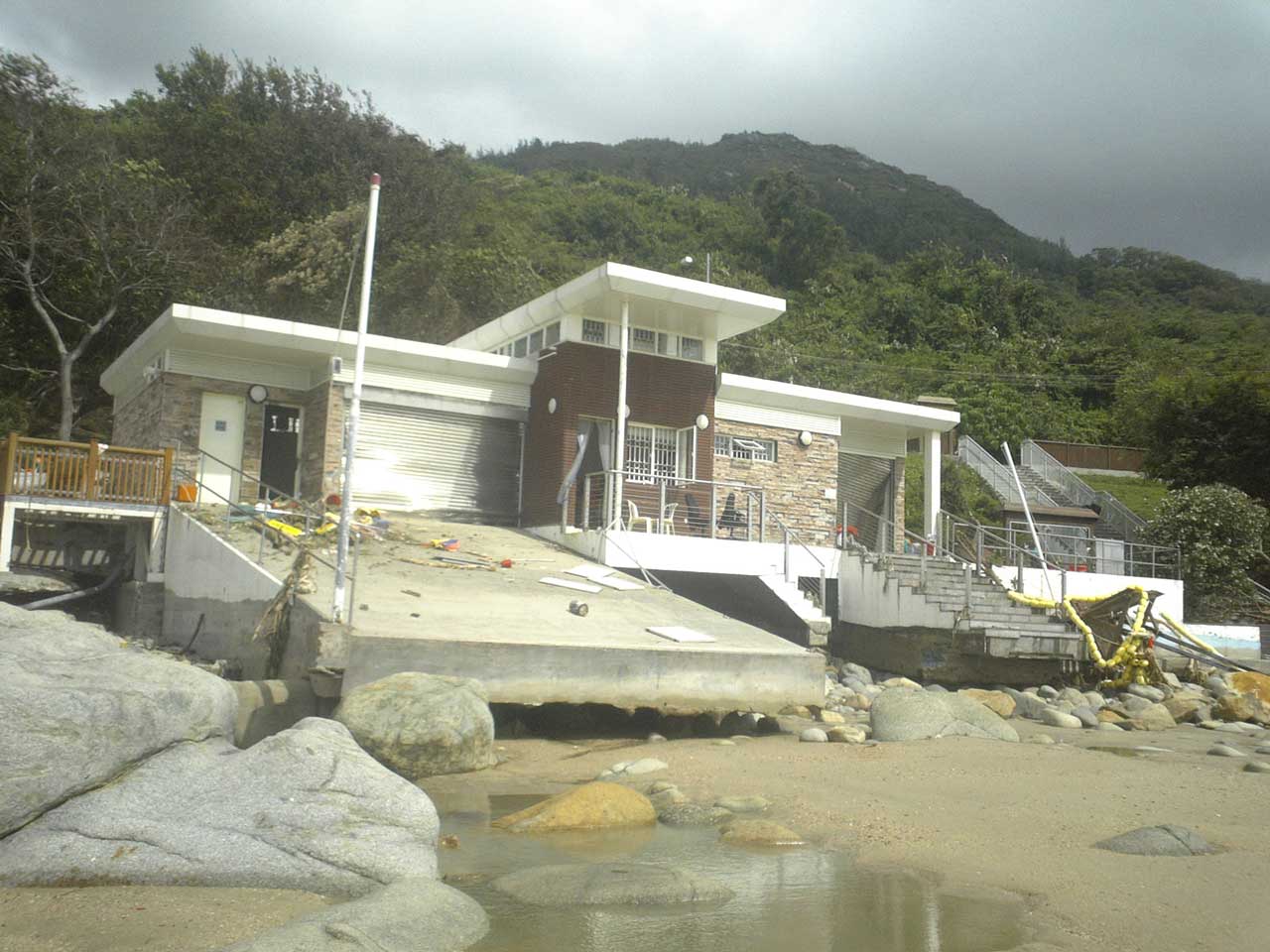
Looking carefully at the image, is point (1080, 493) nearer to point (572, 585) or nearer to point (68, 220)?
point (572, 585)

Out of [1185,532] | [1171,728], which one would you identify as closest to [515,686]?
[1171,728]

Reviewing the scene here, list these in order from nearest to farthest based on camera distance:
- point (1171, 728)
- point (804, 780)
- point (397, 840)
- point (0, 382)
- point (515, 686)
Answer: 1. point (397, 840)
2. point (804, 780)
3. point (515, 686)
4. point (1171, 728)
5. point (0, 382)

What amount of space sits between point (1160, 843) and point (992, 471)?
3371cm

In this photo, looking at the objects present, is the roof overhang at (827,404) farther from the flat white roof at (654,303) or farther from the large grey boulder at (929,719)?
the large grey boulder at (929,719)

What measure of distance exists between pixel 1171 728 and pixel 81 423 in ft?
90.6

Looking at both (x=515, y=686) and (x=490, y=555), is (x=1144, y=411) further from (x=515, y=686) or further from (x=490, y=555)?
(x=515, y=686)

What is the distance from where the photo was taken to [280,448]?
65.5 ft

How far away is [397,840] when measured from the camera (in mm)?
6852

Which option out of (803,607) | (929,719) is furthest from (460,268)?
(929,719)

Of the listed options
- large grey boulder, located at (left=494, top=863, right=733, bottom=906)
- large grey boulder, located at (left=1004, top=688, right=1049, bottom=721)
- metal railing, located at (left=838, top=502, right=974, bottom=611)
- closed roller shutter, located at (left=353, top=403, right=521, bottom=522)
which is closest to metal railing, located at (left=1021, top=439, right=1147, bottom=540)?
metal railing, located at (left=838, top=502, right=974, bottom=611)

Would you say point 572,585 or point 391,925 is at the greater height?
point 572,585

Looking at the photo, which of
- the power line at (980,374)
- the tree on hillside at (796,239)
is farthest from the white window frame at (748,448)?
the tree on hillside at (796,239)

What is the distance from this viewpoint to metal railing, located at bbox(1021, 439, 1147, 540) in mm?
34438

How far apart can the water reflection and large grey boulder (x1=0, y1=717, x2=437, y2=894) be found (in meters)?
0.56
